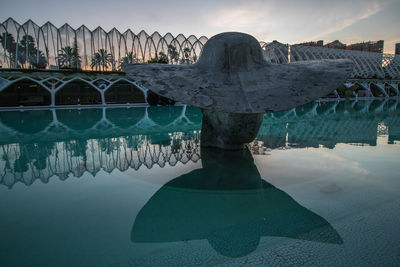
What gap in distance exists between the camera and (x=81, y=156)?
6.56 m

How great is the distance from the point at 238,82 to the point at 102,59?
32979 millimetres

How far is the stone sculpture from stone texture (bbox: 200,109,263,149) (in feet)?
0.08

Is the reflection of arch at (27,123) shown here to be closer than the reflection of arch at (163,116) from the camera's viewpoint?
Yes

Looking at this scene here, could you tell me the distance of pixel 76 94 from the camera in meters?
30.5

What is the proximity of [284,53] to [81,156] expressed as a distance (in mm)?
44642

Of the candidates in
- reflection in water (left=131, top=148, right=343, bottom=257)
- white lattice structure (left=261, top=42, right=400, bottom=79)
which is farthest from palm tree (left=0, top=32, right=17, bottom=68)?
white lattice structure (left=261, top=42, right=400, bottom=79)

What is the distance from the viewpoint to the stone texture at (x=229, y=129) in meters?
5.82

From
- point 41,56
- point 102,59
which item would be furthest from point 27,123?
point 41,56

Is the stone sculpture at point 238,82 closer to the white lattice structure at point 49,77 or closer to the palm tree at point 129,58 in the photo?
the white lattice structure at point 49,77

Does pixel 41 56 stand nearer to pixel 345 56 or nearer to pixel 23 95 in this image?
pixel 23 95

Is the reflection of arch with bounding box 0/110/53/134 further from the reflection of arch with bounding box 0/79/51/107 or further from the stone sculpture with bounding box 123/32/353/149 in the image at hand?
the reflection of arch with bounding box 0/79/51/107

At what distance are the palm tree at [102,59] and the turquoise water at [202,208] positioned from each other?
29.9m

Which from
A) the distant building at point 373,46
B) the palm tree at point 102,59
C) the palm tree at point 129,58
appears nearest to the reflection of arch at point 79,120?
the palm tree at point 102,59

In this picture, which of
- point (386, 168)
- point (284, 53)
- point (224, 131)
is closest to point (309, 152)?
point (386, 168)
